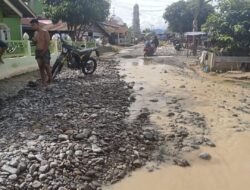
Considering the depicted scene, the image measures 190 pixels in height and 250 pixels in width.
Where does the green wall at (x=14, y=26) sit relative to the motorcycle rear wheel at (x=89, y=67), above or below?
above

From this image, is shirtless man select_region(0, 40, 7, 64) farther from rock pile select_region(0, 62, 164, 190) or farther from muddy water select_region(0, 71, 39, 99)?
rock pile select_region(0, 62, 164, 190)

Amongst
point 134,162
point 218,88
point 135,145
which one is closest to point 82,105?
point 135,145

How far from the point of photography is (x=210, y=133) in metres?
6.88

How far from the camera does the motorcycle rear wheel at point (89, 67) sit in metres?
12.5

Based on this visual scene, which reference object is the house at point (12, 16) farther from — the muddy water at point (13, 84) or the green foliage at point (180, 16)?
the green foliage at point (180, 16)

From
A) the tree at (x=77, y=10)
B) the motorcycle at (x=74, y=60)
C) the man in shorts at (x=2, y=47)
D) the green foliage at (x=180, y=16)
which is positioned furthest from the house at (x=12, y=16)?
the green foliage at (x=180, y=16)

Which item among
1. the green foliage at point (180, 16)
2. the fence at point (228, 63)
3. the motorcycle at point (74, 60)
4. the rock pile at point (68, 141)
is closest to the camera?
the rock pile at point (68, 141)

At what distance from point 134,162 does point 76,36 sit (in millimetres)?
23253

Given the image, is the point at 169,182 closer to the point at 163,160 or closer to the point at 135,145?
the point at 163,160

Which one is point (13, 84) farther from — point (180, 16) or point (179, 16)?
point (179, 16)

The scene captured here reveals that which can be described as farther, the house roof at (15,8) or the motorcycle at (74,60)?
the house roof at (15,8)

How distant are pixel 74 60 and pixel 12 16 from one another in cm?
614

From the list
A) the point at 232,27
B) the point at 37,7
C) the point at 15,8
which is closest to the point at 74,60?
the point at 15,8

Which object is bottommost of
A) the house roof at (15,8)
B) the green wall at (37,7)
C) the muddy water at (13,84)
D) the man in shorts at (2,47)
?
the muddy water at (13,84)
